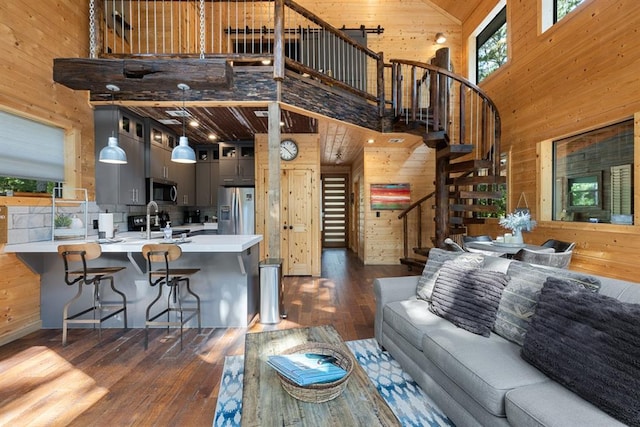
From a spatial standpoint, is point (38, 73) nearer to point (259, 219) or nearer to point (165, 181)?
point (165, 181)

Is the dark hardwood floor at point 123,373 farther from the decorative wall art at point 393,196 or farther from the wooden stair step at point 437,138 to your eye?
the decorative wall art at point 393,196

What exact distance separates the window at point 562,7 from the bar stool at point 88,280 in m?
5.84

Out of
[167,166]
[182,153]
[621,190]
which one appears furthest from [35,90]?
[621,190]

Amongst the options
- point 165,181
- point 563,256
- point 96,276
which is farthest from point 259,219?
point 563,256

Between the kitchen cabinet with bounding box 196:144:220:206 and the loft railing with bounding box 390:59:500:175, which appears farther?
the kitchen cabinet with bounding box 196:144:220:206

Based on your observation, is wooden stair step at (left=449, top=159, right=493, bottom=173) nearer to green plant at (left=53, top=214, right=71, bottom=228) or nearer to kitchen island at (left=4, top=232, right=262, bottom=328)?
kitchen island at (left=4, top=232, right=262, bottom=328)

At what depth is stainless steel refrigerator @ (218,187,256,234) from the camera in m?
5.52

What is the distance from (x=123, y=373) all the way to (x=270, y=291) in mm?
1445

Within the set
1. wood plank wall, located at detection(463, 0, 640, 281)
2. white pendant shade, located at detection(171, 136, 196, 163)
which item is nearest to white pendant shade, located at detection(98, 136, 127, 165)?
white pendant shade, located at detection(171, 136, 196, 163)

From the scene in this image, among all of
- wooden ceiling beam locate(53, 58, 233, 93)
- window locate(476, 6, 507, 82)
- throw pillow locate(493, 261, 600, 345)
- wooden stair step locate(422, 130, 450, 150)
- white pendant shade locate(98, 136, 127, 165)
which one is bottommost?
throw pillow locate(493, 261, 600, 345)

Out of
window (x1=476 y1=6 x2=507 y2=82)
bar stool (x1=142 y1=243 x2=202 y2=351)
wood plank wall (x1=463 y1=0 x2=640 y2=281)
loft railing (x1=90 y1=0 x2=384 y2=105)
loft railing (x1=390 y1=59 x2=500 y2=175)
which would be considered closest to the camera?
bar stool (x1=142 y1=243 x2=202 y2=351)

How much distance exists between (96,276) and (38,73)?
7.13 ft

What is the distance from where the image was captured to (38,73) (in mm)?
3117

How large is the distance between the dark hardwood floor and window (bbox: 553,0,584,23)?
4.44m
